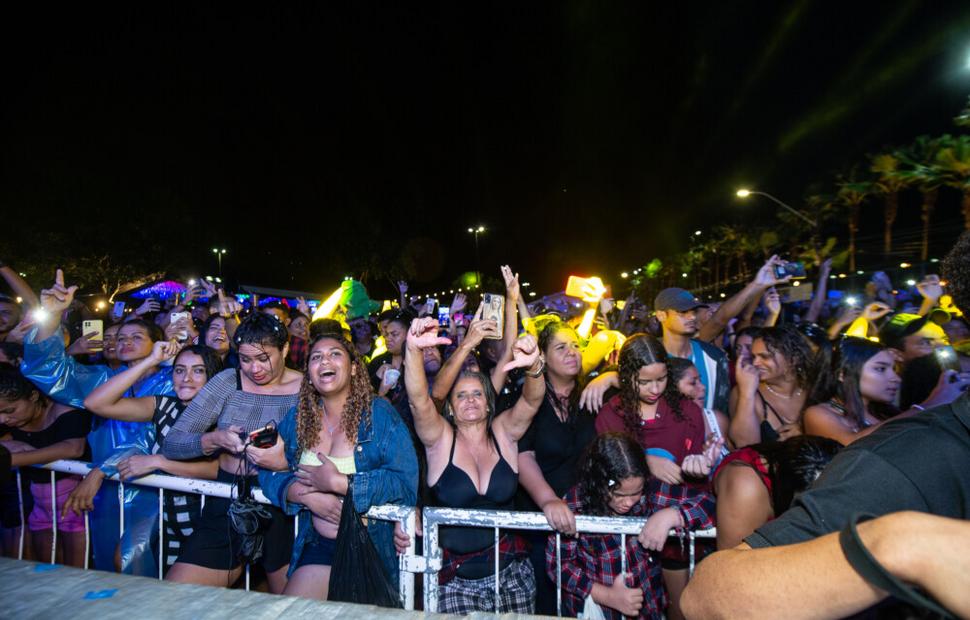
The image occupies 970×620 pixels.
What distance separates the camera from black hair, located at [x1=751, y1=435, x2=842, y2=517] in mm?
1992

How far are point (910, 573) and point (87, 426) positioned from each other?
17.1 feet

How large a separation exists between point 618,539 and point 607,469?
15.7 inches

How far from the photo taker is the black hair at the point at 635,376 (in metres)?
3.82

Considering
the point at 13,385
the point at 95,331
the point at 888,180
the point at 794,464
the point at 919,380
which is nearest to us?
the point at 794,464

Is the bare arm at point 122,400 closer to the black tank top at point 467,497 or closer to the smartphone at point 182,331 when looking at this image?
the smartphone at point 182,331

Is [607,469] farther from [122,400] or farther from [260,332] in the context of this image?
[122,400]

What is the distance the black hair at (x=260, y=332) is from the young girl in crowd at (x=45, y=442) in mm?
1627

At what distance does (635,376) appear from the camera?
387 centimetres

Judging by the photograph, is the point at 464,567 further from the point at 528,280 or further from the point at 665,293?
the point at 528,280

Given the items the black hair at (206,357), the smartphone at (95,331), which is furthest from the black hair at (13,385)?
the smartphone at (95,331)

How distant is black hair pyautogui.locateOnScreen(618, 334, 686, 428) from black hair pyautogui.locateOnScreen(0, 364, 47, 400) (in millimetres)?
4650

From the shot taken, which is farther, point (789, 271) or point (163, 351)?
point (789, 271)

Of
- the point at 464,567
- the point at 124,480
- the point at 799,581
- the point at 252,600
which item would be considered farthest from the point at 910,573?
the point at 124,480

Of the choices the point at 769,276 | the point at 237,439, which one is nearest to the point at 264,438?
the point at 237,439
